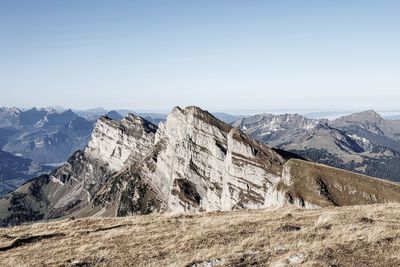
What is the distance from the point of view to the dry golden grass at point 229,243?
2731cm

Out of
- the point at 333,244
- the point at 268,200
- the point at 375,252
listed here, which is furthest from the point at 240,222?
the point at 268,200

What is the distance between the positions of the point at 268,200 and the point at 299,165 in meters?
30.5

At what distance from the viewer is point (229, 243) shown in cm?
3206

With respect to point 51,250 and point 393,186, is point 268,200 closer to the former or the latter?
point 393,186

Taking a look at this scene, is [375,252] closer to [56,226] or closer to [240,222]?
[240,222]

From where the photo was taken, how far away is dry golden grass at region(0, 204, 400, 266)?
27.3 meters

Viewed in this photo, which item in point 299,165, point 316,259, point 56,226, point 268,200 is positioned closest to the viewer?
point 316,259

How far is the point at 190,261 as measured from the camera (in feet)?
92.2

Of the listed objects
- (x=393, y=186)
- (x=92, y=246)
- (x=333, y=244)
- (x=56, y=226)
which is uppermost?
(x=333, y=244)

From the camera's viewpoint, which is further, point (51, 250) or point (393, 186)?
point (393, 186)

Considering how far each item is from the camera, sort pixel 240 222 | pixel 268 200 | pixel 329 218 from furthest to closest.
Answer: pixel 268 200 → pixel 240 222 → pixel 329 218

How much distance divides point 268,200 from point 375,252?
17074cm

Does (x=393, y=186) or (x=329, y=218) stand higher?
(x=329, y=218)

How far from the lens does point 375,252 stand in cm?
2722
